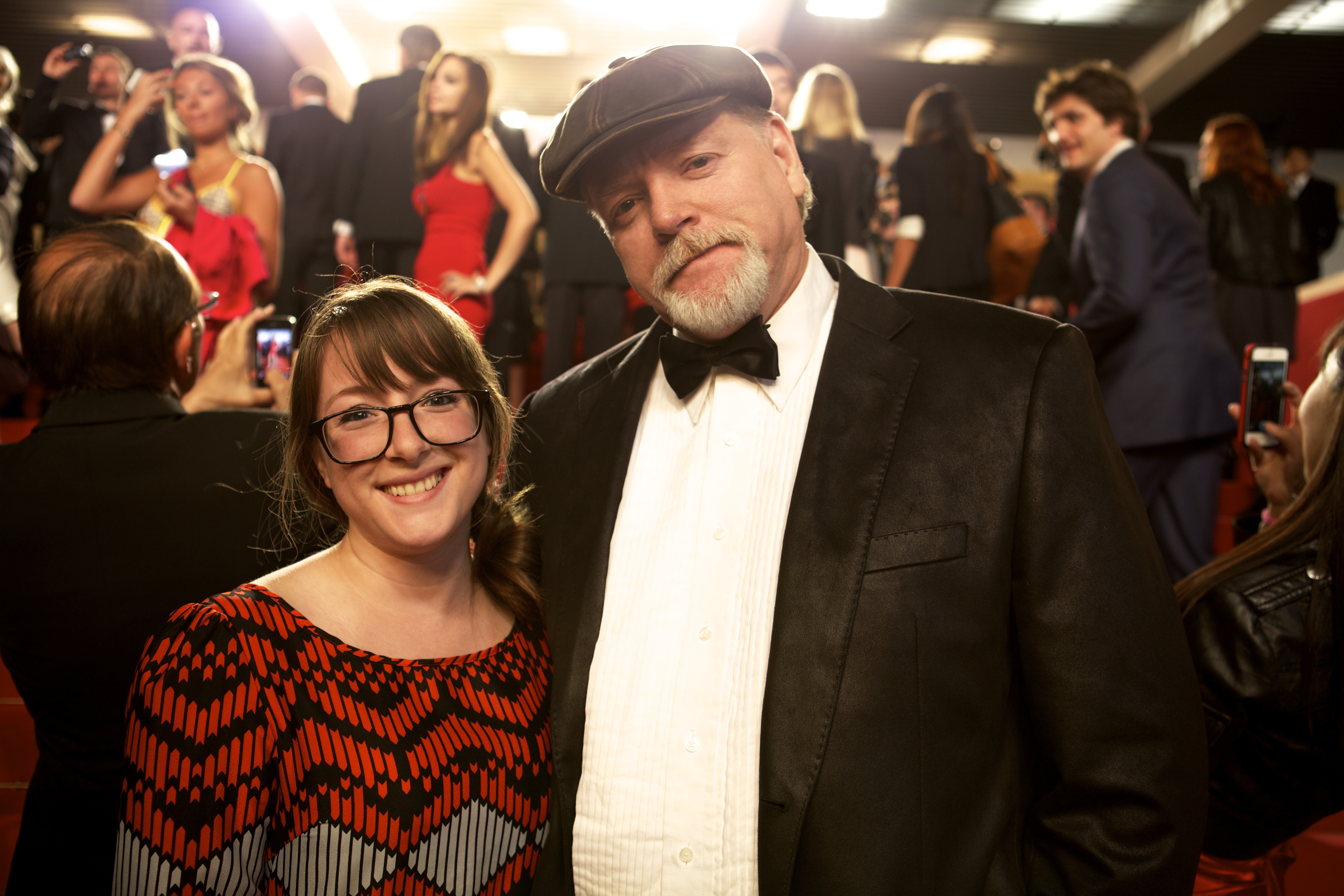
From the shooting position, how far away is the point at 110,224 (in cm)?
184

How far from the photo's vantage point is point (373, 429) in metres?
1.45

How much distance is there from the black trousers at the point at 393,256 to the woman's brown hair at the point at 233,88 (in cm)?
65

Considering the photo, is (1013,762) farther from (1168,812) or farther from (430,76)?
(430,76)

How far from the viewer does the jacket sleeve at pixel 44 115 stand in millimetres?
4336

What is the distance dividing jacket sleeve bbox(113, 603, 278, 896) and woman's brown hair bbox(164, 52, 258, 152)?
287cm

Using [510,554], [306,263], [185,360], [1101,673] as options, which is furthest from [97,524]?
[306,263]

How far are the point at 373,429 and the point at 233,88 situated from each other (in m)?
2.73

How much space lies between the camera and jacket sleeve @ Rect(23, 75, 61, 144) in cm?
434

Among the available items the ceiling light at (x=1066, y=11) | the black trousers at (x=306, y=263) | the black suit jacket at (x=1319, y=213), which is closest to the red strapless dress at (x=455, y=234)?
the black trousers at (x=306, y=263)

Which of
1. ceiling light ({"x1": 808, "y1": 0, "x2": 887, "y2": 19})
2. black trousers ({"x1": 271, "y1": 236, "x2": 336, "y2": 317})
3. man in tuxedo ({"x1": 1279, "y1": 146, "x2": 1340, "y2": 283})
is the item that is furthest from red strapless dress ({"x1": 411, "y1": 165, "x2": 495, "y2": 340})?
ceiling light ({"x1": 808, "y1": 0, "x2": 887, "y2": 19})

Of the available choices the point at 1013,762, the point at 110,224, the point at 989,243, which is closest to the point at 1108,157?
the point at 989,243

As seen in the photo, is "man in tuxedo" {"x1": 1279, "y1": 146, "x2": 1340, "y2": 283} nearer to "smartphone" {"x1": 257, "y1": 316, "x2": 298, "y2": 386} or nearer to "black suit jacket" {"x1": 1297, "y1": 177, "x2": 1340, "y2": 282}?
"black suit jacket" {"x1": 1297, "y1": 177, "x2": 1340, "y2": 282}

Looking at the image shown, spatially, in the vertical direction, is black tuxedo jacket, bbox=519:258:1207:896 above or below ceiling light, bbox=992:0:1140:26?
below

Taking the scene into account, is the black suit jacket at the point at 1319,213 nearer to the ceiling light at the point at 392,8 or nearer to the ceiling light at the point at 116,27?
the ceiling light at the point at 392,8
